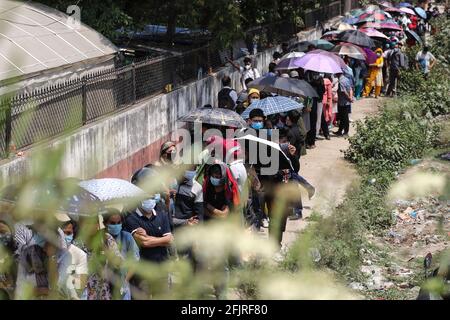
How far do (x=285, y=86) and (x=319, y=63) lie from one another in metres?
1.85

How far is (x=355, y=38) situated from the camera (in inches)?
800

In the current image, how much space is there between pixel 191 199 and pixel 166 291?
535 centimetres

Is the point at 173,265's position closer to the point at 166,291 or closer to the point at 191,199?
the point at 166,291

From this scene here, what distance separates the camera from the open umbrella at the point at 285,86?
13.6m

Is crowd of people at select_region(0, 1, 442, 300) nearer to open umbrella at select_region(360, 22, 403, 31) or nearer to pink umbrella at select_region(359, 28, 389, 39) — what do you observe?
pink umbrella at select_region(359, 28, 389, 39)

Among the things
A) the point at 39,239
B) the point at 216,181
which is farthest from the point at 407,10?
the point at 39,239

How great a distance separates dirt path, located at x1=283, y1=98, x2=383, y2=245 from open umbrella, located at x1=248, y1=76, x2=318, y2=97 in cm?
122

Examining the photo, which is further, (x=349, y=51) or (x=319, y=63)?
(x=349, y=51)

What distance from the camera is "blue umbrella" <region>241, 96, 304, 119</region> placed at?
11352 mm

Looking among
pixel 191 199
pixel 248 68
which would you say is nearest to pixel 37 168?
A: pixel 191 199

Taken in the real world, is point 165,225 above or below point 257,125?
above

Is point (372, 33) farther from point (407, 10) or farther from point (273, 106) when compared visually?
point (273, 106)

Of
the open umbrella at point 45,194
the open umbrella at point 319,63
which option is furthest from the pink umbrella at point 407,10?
the open umbrella at point 45,194
